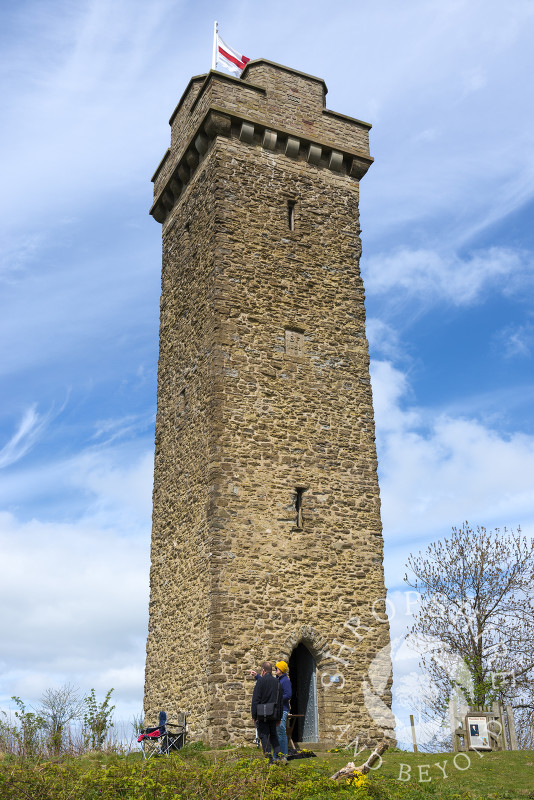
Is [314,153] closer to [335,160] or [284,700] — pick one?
[335,160]

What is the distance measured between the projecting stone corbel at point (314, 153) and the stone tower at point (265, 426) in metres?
0.03

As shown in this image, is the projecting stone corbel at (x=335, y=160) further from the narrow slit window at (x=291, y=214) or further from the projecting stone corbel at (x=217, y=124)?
the projecting stone corbel at (x=217, y=124)

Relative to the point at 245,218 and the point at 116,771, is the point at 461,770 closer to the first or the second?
the point at 116,771

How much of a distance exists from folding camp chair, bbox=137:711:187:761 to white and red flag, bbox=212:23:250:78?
13745mm

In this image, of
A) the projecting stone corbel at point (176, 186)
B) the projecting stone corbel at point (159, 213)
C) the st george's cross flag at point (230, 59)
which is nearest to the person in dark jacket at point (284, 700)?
the projecting stone corbel at point (176, 186)

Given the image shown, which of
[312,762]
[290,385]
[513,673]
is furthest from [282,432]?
[513,673]

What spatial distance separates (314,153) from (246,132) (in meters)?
1.66

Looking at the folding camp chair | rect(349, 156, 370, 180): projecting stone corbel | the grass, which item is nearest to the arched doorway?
the folding camp chair

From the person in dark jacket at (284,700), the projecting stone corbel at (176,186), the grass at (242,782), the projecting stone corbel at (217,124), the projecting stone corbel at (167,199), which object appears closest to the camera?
the grass at (242,782)

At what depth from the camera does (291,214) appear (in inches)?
635

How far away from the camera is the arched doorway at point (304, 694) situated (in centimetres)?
1287

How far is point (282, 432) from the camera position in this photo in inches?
550

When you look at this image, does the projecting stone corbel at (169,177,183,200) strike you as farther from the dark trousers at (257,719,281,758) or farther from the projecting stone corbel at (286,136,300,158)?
the dark trousers at (257,719,281,758)

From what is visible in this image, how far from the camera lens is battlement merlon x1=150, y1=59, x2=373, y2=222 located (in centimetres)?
1583
